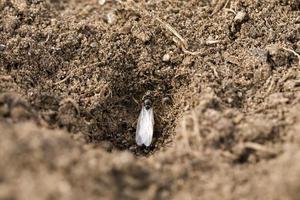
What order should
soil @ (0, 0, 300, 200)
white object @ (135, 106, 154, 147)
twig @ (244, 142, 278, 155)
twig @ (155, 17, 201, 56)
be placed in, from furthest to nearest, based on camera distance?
twig @ (155, 17, 201, 56) → white object @ (135, 106, 154, 147) → twig @ (244, 142, 278, 155) → soil @ (0, 0, 300, 200)

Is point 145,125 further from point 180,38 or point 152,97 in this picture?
point 180,38

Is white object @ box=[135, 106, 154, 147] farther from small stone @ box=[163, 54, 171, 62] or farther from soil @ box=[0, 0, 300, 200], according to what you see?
small stone @ box=[163, 54, 171, 62]

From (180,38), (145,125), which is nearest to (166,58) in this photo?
(180,38)

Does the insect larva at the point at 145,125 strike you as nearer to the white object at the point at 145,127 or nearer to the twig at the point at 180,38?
the white object at the point at 145,127

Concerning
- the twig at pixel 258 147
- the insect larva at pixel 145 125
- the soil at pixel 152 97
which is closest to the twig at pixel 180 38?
the soil at pixel 152 97

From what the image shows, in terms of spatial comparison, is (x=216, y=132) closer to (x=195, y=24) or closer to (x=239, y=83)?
(x=239, y=83)

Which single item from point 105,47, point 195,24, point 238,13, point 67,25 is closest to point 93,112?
point 105,47

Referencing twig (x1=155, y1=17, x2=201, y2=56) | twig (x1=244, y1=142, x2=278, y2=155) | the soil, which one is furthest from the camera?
twig (x1=155, y1=17, x2=201, y2=56)

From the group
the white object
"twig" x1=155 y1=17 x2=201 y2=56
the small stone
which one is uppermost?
"twig" x1=155 y1=17 x2=201 y2=56

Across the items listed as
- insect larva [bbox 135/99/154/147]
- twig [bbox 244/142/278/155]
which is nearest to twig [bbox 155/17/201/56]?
insect larva [bbox 135/99/154/147]
